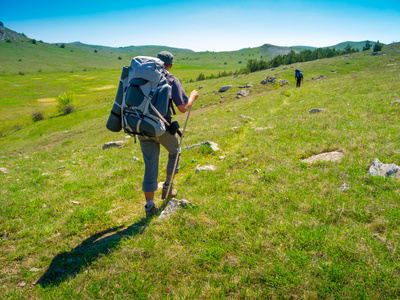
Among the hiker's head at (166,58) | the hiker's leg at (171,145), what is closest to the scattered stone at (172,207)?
Answer: the hiker's leg at (171,145)

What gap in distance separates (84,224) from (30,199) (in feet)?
9.18

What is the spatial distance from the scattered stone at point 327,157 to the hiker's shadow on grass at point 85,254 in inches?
200

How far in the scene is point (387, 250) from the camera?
339 centimetres

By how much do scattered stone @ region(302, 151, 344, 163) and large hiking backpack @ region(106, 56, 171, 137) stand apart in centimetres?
476

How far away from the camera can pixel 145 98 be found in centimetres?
438

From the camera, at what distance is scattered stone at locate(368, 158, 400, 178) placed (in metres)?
5.22

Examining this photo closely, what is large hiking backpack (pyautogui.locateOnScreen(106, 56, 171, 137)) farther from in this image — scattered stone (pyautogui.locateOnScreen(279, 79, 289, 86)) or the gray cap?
scattered stone (pyautogui.locateOnScreen(279, 79, 289, 86))

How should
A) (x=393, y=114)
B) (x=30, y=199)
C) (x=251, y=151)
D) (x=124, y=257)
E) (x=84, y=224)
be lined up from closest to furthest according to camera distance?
(x=124, y=257), (x=84, y=224), (x=30, y=199), (x=251, y=151), (x=393, y=114)

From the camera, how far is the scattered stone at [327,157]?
660 centimetres

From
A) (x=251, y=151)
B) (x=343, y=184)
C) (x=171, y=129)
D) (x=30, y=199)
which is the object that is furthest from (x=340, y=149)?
(x=30, y=199)

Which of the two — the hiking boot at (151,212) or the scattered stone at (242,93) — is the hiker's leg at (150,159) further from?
the scattered stone at (242,93)

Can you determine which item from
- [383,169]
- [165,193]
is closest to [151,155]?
[165,193]

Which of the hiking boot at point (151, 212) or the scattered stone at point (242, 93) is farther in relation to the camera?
the scattered stone at point (242, 93)

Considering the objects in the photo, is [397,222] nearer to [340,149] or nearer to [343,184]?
[343,184]
